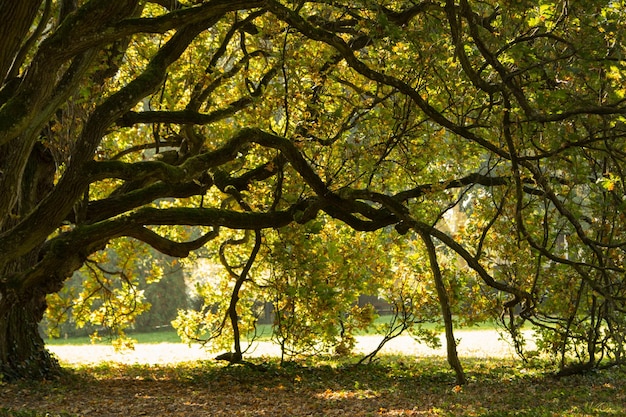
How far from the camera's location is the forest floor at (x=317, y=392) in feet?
29.9

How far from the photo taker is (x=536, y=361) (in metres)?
15.9

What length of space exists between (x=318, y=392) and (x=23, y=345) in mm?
4931

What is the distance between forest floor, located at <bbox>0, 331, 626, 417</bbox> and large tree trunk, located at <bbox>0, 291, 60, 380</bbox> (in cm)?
36

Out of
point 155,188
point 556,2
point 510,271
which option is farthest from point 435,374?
point 556,2

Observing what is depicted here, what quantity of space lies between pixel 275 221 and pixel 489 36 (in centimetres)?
406

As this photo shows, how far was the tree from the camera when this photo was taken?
7.44 meters

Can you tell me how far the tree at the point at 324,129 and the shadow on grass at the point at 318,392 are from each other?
0.78 m

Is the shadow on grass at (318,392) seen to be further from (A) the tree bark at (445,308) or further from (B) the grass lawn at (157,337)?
(B) the grass lawn at (157,337)

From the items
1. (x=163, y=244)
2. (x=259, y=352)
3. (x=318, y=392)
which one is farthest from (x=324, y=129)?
(x=259, y=352)

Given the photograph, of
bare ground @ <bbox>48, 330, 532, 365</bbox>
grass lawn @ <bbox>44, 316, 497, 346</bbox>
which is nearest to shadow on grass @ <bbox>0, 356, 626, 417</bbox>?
bare ground @ <bbox>48, 330, 532, 365</bbox>

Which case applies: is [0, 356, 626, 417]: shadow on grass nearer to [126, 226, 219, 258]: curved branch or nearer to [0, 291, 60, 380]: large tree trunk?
[0, 291, 60, 380]: large tree trunk

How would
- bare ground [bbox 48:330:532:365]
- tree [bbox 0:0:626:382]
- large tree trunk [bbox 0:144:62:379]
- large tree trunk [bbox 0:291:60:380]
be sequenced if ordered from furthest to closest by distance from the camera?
bare ground [bbox 48:330:532:365] → large tree trunk [bbox 0:291:60:380] → large tree trunk [bbox 0:144:62:379] → tree [bbox 0:0:626:382]

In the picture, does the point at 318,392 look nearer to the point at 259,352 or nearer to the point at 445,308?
the point at 445,308

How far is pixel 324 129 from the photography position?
34.5 ft
